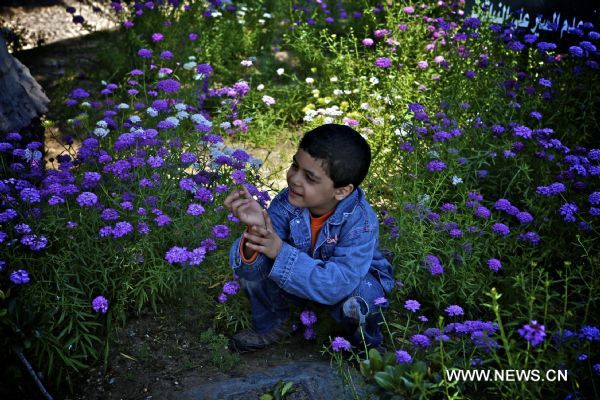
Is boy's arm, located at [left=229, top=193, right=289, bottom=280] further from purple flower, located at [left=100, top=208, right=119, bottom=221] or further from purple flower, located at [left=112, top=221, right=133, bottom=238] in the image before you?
purple flower, located at [left=100, top=208, right=119, bottom=221]

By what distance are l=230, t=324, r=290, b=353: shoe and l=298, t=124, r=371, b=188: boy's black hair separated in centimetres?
90

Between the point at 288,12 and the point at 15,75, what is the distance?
3.23m

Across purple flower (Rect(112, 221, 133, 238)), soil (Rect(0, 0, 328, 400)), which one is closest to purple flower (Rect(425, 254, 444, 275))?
soil (Rect(0, 0, 328, 400))

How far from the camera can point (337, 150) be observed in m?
2.80

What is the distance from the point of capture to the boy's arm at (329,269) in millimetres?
2781

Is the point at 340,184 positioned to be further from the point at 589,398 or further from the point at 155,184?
the point at 589,398

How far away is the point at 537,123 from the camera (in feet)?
15.1

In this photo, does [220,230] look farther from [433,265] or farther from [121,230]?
[433,265]


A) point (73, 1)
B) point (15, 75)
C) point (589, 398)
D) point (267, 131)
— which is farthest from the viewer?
point (73, 1)

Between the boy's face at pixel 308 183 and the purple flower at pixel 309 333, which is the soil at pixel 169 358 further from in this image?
the boy's face at pixel 308 183

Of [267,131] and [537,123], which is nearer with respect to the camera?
[537,123]

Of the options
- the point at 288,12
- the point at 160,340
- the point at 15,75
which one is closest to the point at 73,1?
the point at 288,12

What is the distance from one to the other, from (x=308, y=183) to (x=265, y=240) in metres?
0.35

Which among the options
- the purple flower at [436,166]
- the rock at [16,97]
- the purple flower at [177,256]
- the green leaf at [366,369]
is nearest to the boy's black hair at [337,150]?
the purple flower at [177,256]
